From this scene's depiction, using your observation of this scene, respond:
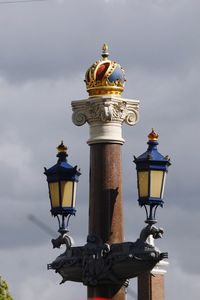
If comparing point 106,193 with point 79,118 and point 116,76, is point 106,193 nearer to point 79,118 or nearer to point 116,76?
point 79,118

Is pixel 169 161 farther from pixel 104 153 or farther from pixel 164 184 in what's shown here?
pixel 104 153

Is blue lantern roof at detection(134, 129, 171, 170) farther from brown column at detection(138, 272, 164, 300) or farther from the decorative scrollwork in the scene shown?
brown column at detection(138, 272, 164, 300)

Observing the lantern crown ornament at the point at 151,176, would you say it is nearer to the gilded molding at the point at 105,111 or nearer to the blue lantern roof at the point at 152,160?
the blue lantern roof at the point at 152,160

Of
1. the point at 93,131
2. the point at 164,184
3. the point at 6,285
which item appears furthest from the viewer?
the point at 6,285

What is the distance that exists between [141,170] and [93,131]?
4.66 ft

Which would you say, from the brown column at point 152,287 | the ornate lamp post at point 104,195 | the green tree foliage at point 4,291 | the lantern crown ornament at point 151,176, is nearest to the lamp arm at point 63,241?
the ornate lamp post at point 104,195

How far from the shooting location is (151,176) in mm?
18453

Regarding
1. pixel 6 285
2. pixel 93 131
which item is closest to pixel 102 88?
pixel 93 131

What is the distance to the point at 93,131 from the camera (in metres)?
19.8

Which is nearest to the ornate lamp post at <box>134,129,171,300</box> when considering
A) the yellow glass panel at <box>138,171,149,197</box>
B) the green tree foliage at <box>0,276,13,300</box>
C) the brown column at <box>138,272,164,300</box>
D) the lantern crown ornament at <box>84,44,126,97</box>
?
the yellow glass panel at <box>138,171,149,197</box>

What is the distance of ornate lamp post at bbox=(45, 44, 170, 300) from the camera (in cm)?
1862

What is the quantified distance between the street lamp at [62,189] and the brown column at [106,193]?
63cm

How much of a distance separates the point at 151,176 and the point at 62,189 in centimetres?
117

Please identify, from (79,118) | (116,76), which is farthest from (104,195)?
(116,76)
